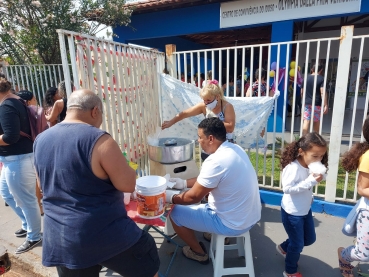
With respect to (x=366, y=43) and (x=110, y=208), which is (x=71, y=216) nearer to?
(x=110, y=208)

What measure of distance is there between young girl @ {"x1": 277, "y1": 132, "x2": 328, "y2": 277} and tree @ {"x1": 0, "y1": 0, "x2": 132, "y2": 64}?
6483 mm

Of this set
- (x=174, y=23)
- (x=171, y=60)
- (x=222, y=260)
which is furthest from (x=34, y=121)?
(x=174, y=23)

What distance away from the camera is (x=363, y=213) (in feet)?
6.16

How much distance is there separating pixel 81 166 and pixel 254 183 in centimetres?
129

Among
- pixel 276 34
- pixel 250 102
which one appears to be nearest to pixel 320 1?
pixel 276 34

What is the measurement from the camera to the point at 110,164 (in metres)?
1.36

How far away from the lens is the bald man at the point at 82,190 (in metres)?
1.34

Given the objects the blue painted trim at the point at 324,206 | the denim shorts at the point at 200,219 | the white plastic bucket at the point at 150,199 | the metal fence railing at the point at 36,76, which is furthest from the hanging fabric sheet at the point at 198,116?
the metal fence railing at the point at 36,76

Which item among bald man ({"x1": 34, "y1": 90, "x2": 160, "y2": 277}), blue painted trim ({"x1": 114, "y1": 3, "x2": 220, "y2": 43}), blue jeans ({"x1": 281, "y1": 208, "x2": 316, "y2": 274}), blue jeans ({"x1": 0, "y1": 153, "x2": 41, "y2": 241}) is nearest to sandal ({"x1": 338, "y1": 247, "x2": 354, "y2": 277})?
blue jeans ({"x1": 281, "y1": 208, "x2": 316, "y2": 274})

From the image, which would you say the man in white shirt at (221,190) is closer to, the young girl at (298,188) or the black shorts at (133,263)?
the young girl at (298,188)

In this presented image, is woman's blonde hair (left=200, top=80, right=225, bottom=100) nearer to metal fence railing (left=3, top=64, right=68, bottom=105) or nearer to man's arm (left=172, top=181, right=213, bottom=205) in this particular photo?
man's arm (left=172, top=181, right=213, bottom=205)

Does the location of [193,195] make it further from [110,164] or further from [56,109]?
[56,109]

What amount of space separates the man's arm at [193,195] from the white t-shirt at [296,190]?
619mm

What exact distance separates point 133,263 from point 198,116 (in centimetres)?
230
